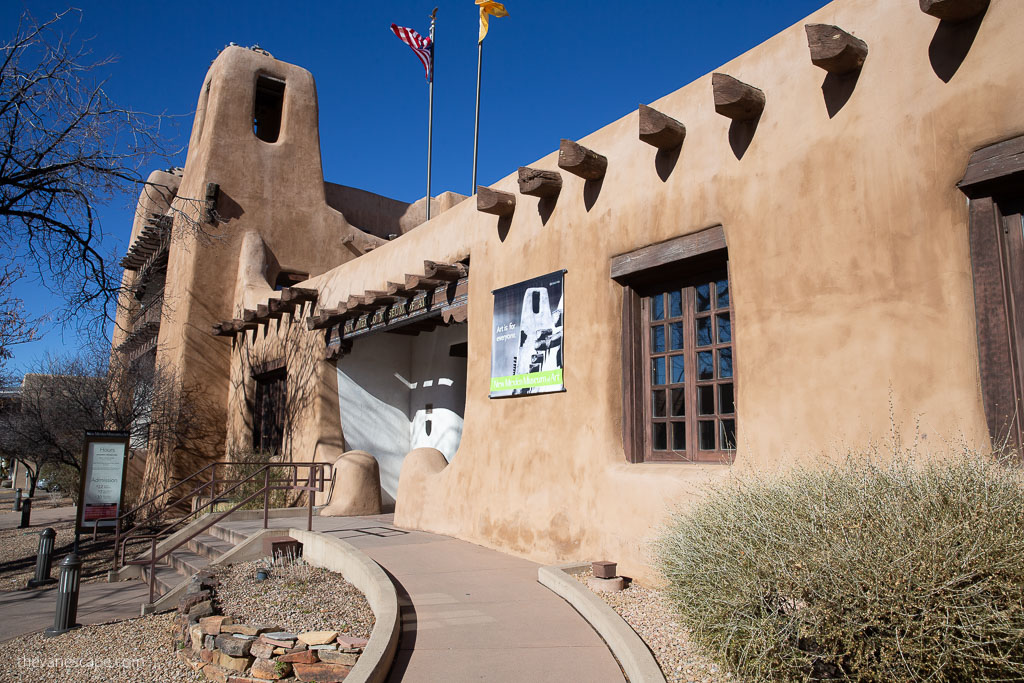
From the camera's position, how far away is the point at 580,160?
773 cm

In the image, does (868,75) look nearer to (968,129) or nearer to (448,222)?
(968,129)

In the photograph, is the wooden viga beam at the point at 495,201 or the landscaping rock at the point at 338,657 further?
the wooden viga beam at the point at 495,201

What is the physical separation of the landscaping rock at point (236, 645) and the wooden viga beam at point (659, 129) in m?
5.71

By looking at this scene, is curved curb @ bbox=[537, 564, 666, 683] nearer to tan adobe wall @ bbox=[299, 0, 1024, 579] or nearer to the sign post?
tan adobe wall @ bbox=[299, 0, 1024, 579]

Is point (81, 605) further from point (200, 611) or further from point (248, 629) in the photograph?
point (248, 629)

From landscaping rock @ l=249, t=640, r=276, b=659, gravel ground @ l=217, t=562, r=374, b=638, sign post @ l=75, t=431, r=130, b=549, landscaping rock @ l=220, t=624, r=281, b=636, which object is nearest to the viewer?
landscaping rock @ l=249, t=640, r=276, b=659

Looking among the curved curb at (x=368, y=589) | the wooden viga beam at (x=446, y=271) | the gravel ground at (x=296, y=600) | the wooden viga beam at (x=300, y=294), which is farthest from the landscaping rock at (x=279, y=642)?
A: the wooden viga beam at (x=300, y=294)

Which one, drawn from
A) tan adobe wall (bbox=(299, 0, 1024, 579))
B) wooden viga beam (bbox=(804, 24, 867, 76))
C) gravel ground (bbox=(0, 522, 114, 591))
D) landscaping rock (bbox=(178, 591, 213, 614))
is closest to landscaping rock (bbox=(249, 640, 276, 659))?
landscaping rock (bbox=(178, 591, 213, 614))

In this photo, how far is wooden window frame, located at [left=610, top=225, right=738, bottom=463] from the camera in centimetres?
677

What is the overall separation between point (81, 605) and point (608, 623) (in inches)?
309

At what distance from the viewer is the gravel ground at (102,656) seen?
6.77 meters

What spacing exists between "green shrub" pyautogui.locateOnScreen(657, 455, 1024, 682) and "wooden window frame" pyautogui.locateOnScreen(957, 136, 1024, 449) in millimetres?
766

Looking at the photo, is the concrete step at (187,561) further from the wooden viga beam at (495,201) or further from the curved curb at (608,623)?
the wooden viga beam at (495,201)

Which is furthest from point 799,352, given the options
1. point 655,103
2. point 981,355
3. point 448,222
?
point 448,222
